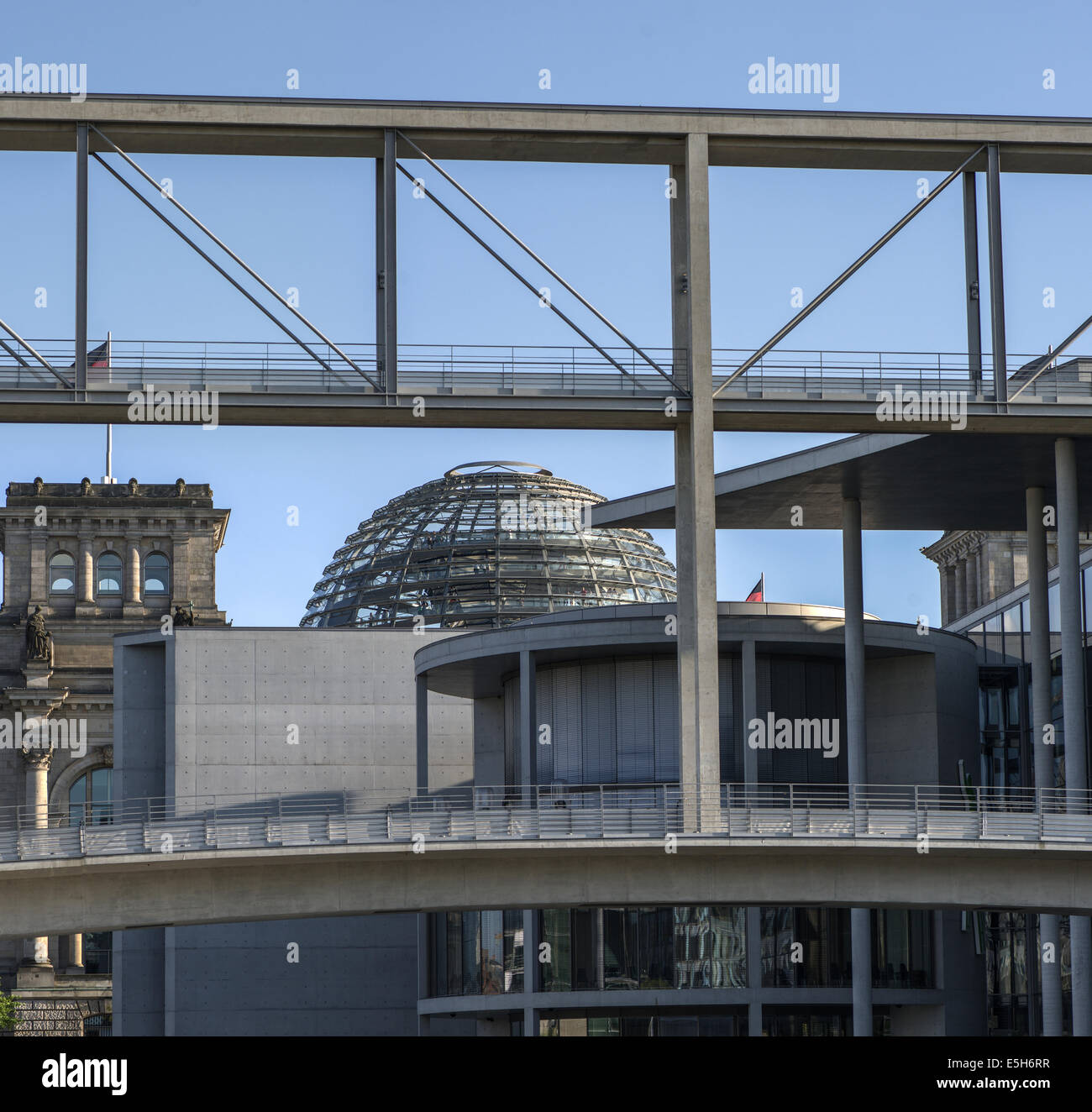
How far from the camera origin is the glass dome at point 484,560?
109312 millimetres

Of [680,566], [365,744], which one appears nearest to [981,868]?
[680,566]

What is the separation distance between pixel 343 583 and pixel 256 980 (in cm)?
4214

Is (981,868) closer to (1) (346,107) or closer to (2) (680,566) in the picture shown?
(2) (680,566)

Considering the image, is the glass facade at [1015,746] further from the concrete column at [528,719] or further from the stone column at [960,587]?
the stone column at [960,587]

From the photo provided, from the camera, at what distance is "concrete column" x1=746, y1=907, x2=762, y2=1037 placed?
60.8m

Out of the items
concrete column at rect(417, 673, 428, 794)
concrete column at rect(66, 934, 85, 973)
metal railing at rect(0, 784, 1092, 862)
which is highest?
concrete column at rect(417, 673, 428, 794)

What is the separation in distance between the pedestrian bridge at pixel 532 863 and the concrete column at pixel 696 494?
3.11 m

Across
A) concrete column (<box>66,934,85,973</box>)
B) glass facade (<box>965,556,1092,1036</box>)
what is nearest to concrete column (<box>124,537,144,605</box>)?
concrete column (<box>66,934,85,973</box>)

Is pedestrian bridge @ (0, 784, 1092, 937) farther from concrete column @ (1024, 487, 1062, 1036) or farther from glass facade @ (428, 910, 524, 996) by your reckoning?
glass facade @ (428, 910, 524, 996)

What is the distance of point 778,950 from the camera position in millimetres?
61562

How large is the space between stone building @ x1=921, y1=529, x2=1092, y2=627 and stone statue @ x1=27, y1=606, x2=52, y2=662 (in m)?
59.3

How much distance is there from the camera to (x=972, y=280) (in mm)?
55062

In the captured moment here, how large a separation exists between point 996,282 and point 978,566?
89674 mm

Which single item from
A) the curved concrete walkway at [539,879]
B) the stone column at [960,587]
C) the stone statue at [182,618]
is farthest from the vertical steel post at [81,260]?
the stone column at [960,587]
